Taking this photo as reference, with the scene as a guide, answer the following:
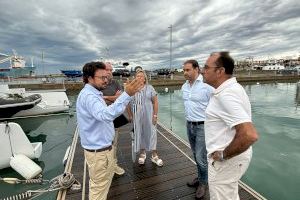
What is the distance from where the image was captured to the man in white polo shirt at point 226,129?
1.85m

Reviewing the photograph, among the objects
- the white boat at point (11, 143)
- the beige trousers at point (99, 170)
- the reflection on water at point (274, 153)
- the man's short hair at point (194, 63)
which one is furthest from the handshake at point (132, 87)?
the white boat at point (11, 143)

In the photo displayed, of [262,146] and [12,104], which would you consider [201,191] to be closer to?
[262,146]

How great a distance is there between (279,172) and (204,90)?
4.39 m

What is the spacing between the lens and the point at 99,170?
2.70 m

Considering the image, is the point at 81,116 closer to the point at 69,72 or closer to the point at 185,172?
the point at 185,172

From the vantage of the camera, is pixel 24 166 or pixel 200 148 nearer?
pixel 200 148

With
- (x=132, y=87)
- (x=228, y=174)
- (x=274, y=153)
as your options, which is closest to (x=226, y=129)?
(x=228, y=174)

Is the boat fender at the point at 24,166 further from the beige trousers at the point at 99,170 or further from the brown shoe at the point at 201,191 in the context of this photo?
the brown shoe at the point at 201,191

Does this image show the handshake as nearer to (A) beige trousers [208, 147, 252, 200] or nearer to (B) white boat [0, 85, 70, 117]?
(A) beige trousers [208, 147, 252, 200]

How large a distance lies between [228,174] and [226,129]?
0.42 meters

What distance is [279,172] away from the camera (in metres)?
6.23

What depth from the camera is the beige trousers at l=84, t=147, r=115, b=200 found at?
2672 millimetres

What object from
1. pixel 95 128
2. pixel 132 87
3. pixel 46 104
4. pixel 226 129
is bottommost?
pixel 46 104

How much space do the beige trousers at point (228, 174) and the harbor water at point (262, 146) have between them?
12.1ft
